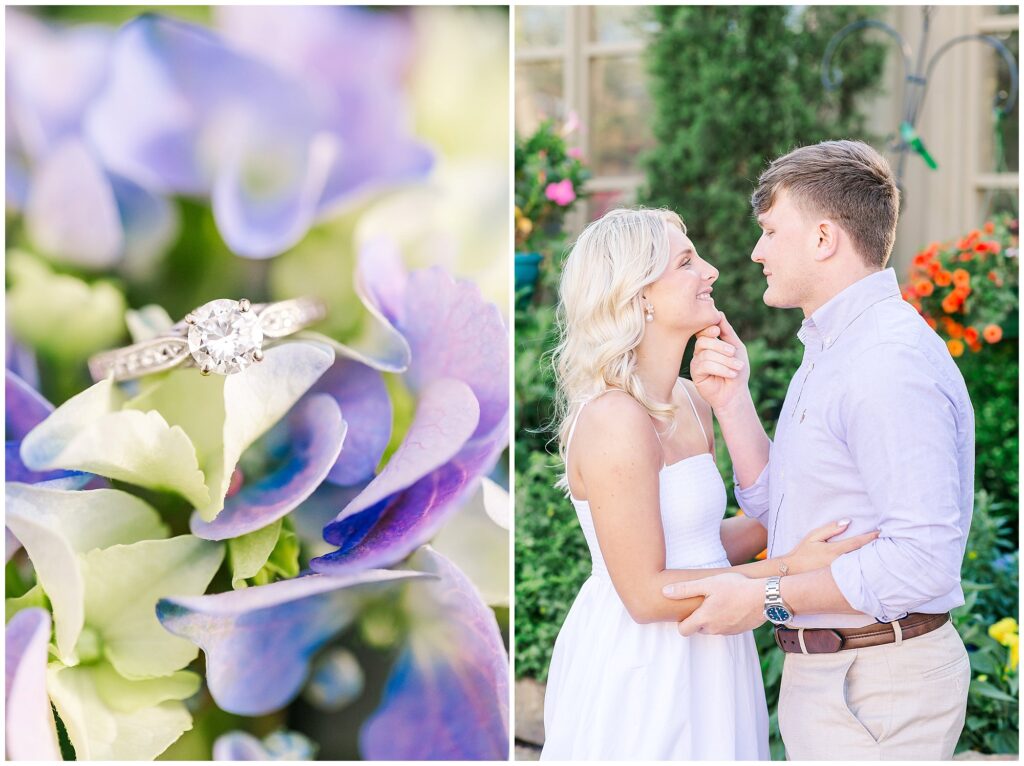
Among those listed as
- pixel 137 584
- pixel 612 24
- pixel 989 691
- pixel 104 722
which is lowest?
pixel 989 691

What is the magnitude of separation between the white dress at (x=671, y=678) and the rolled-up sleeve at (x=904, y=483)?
0.33 metres

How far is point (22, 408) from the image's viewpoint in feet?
7.82

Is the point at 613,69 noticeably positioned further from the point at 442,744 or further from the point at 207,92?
the point at 442,744

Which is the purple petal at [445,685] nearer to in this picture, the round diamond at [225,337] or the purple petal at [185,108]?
the round diamond at [225,337]

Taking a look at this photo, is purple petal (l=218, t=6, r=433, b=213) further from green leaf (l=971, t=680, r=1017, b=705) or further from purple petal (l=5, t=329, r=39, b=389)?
green leaf (l=971, t=680, r=1017, b=705)

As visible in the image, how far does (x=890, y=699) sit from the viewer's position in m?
1.84

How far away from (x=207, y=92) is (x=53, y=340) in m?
0.70

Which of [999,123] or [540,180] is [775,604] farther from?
[999,123]

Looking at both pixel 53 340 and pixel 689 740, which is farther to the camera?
pixel 53 340

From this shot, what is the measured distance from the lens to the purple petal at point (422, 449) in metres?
2.39

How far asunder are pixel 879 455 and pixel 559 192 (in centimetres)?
218

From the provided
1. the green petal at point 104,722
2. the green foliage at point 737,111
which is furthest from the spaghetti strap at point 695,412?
the green foliage at point 737,111

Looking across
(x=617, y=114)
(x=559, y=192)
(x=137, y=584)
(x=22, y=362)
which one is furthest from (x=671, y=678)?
(x=617, y=114)

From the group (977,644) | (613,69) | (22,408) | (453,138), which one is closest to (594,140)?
(613,69)
